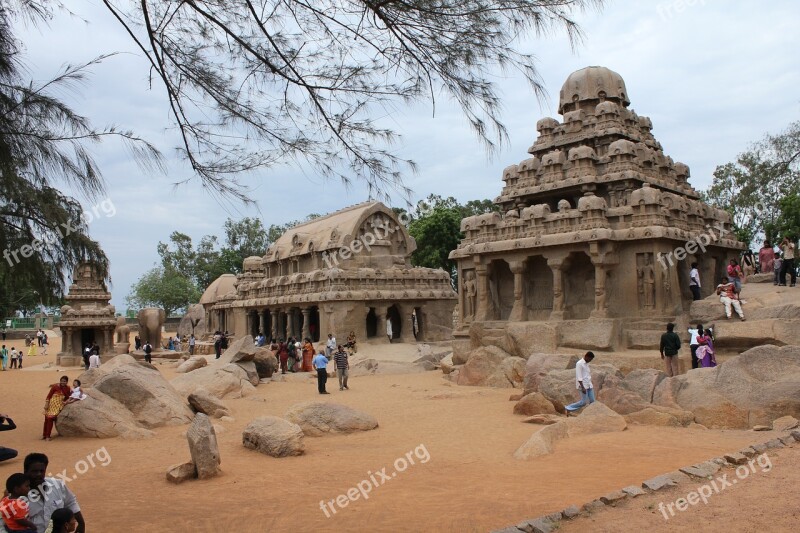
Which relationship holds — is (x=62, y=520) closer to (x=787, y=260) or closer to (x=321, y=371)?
(x=321, y=371)

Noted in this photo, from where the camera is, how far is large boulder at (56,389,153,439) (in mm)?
11773

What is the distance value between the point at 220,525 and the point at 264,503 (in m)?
0.80

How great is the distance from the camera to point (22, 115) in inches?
243

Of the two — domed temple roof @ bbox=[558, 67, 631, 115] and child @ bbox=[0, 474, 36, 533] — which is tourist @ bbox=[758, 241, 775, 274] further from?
child @ bbox=[0, 474, 36, 533]

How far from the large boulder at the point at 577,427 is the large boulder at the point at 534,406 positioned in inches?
78.0

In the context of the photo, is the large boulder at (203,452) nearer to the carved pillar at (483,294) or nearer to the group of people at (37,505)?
the group of people at (37,505)

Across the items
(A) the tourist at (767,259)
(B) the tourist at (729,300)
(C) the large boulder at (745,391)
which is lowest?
(C) the large boulder at (745,391)

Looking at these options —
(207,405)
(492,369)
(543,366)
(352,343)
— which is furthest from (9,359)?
(543,366)

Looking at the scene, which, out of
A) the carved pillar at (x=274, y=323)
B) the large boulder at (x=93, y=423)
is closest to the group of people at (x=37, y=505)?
the large boulder at (x=93, y=423)

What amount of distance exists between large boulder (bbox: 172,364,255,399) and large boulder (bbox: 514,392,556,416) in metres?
8.15

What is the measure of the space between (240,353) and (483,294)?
8132mm

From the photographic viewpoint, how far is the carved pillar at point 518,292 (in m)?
20.0

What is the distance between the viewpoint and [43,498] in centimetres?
541

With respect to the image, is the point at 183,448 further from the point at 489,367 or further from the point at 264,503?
the point at 489,367
